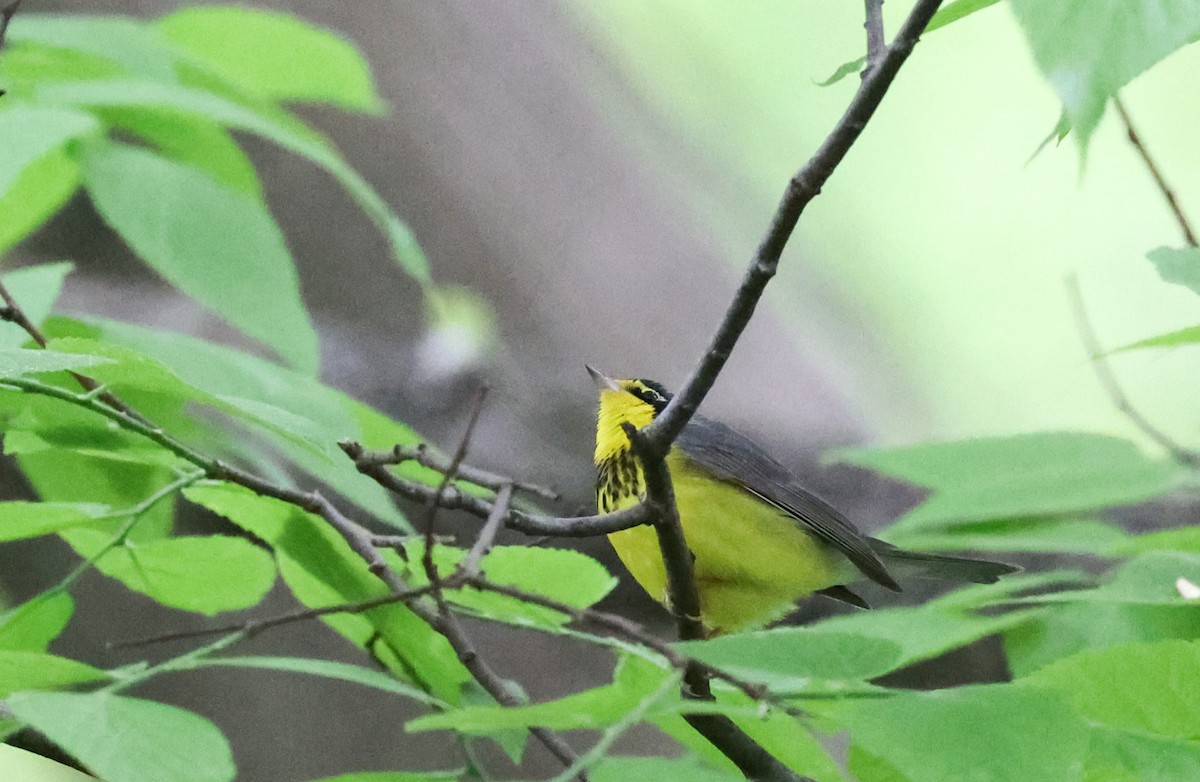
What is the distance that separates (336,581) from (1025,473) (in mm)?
291

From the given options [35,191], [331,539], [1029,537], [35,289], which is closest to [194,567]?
[331,539]

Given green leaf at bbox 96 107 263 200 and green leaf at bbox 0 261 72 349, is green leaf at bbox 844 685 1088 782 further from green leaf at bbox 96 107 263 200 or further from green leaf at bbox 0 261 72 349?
green leaf at bbox 96 107 263 200

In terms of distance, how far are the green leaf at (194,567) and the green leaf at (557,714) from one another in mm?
166

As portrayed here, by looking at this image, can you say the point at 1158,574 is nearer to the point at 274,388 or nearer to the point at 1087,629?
the point at 1087,629

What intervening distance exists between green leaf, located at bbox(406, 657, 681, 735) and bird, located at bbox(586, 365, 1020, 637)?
24 cm

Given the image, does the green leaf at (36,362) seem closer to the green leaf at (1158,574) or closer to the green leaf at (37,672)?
the green leaf at (37,672)

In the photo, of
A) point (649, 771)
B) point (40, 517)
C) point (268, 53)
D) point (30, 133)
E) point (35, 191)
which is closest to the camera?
point (649, 771)

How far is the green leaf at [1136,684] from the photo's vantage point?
0.86ft

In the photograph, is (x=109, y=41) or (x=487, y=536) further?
(x=109, y=41)

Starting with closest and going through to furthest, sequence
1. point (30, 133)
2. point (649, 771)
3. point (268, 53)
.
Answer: point (649, 771), point (30, 133), point (268, 53)

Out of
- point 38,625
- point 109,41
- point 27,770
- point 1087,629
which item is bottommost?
point 27,770

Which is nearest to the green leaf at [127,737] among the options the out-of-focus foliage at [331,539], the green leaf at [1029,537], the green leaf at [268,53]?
the out-of-focus foliage at [331,539]

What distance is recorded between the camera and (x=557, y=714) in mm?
214

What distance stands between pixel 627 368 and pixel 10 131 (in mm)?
451
